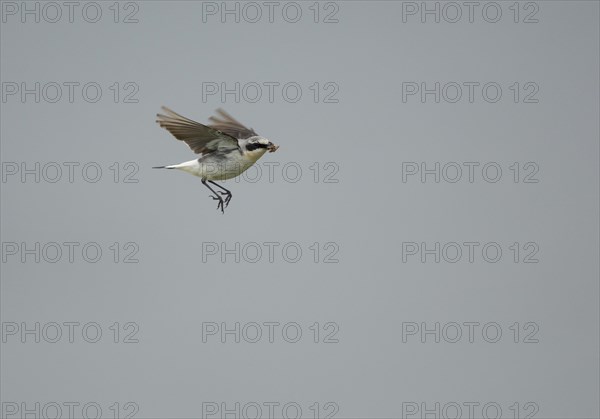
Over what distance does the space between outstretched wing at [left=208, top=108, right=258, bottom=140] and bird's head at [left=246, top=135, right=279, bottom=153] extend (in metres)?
1.09

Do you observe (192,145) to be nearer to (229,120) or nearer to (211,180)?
(211,180)

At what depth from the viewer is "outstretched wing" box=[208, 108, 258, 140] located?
12327 mm

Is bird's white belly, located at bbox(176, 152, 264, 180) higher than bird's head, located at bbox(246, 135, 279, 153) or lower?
lower

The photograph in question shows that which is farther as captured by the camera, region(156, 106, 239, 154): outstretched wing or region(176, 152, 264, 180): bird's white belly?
region(176, 152, 264, 180): bird's white belly

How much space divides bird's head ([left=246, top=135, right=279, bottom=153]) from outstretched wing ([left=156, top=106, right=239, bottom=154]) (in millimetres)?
220

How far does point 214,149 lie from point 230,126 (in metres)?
1.34

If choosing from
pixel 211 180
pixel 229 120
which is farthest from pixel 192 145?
pixel 229 120

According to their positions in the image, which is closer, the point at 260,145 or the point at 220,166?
the point at 260,145

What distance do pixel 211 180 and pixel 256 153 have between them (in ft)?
2.66

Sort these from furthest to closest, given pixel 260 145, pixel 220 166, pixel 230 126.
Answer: pixel 230 126 < pixel 220 166 < pixel 260 145

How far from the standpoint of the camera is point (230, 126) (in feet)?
41.4

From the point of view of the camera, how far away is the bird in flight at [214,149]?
429 inches

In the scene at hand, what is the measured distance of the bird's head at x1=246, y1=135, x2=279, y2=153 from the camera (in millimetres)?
10844

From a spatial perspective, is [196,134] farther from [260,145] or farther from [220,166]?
[260,145]
